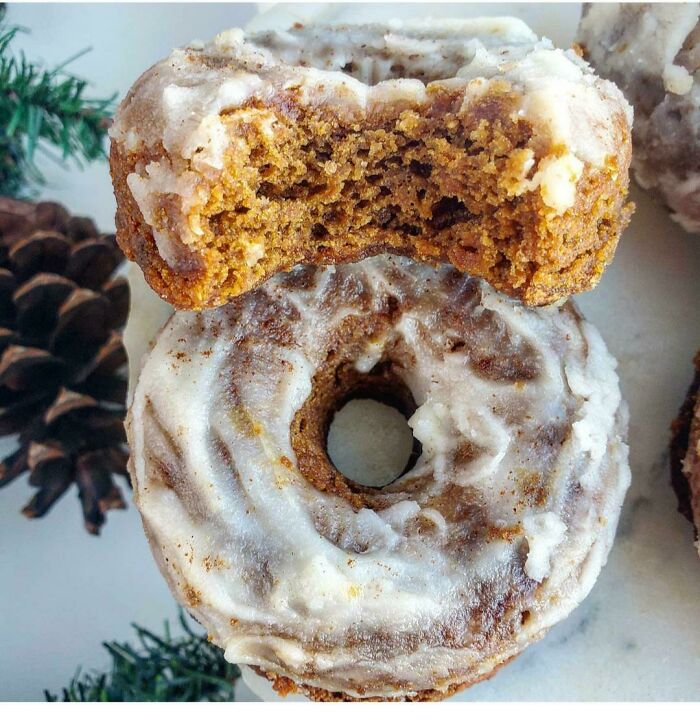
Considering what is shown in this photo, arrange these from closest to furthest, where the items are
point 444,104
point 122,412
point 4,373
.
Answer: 1. point 444,104
2. point 4,373
3. point 122,412

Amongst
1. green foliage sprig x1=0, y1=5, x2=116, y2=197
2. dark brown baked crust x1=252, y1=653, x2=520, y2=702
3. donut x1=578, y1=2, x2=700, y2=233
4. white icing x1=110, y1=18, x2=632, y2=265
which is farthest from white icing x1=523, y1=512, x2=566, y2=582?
green foliage sprig x1=0, y1=5, x2=116, y2=197

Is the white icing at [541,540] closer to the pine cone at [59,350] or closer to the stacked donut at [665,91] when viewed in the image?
the stacked donut at [665,91]

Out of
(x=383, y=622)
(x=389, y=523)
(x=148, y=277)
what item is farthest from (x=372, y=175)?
(x=383, y=622)

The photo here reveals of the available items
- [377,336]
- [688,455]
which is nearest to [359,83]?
[377,336]

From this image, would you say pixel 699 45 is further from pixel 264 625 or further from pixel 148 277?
pixel 264 625

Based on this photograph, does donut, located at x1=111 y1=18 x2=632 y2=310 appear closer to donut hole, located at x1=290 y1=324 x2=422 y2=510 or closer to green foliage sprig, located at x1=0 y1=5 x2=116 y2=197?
donut hole, located at x1=290 y1=324 x2=422 y2=510
